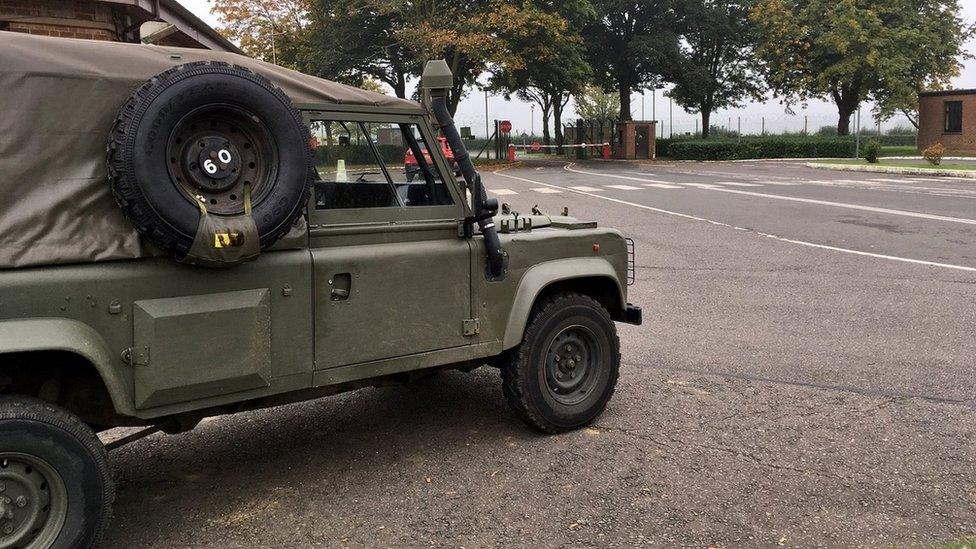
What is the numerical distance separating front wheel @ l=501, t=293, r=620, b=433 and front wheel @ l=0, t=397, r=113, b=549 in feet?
7.14

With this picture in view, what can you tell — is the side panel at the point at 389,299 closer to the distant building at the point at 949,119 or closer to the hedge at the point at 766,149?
the hedge at the point at 766,149

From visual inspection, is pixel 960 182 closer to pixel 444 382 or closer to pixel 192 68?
pixel 444 382

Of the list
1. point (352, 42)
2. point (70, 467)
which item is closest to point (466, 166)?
point (70, 467)

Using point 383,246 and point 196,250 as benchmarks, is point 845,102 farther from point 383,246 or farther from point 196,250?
point 196,250

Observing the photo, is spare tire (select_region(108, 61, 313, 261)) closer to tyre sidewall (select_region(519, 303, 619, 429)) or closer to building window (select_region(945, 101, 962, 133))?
tyre sidewall (select_region(519, 303, 619, 429))

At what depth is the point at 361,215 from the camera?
388 cm

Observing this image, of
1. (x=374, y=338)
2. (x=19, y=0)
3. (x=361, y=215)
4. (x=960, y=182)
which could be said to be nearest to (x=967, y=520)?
(x=374, y=338)

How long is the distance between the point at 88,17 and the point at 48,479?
8921 millimetres

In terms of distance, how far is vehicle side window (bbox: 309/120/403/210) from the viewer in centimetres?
381

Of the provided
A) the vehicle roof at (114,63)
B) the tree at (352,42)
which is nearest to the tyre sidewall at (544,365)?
the vehicle roof at (114,63)

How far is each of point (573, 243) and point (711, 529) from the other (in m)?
1.81

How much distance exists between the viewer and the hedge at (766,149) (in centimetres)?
4422

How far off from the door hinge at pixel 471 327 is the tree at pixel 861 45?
45.5 meters

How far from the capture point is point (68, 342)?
2939 millimetres
